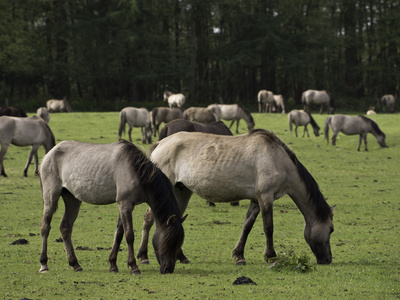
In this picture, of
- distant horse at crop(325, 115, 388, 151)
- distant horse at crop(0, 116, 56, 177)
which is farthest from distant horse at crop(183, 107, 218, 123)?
distant horse at crop(0, 116, 56, 177)

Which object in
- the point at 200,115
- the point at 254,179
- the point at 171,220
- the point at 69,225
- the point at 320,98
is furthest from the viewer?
the point at 320,98

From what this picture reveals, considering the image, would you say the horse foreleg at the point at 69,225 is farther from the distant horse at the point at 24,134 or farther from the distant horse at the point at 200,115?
the distant horse at the point at 200,115

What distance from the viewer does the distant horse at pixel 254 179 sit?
8.38 m

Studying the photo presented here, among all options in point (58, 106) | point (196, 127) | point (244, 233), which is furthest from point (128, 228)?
point (58, 106)

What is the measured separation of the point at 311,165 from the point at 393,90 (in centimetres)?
4230

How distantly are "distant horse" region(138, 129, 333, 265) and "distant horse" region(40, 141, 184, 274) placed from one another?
29.0 inches

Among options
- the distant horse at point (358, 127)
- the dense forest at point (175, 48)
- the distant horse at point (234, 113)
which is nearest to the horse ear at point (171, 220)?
the distant horse at point (358, 127)

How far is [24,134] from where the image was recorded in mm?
19000

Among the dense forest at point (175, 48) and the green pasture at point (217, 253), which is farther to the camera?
the dense forest at point (175, 48)

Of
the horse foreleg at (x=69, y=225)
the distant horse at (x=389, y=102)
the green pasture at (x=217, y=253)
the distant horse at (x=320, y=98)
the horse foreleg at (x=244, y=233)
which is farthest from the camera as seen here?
the distant horse at (x=389, y=102)

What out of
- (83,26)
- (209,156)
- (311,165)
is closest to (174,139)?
(209,156)

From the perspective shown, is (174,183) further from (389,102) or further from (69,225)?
(389,102)

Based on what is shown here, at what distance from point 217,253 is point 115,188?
226 cm

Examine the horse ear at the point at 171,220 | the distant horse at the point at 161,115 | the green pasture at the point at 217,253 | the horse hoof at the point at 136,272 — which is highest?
the distant horse at the point at 161,115
